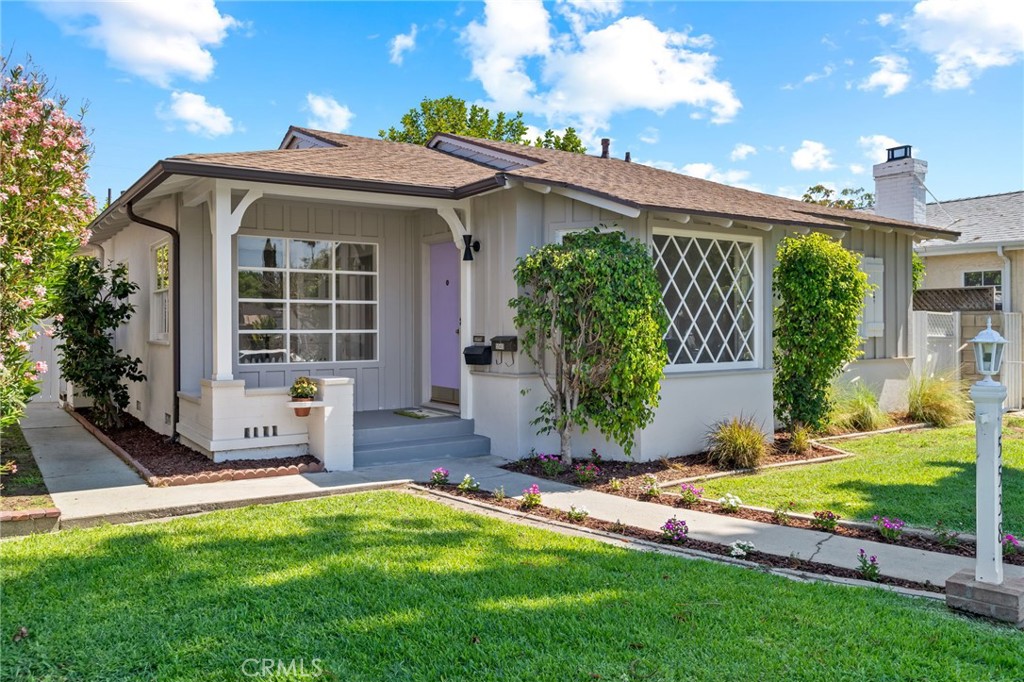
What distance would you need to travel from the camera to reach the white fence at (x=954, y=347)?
12.6 meters

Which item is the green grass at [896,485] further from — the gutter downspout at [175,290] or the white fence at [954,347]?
the gutter downspout at [175,290]

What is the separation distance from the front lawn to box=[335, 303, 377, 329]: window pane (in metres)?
3.60

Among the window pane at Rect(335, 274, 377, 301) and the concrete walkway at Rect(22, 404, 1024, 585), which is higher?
the window pane at Rect(335, 274, 377, 301)

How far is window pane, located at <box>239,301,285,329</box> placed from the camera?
841 centimetres

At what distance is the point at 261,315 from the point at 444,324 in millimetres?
2287

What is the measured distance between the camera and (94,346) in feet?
31.6

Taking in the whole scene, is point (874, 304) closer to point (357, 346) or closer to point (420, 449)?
point (420, 449)

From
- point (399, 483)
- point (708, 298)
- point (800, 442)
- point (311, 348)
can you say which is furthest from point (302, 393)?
point (800, 442)

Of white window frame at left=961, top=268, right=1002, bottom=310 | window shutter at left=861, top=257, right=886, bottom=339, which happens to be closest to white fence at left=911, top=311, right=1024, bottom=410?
white window frame at left=961, top=268, right=1002, bottom=310

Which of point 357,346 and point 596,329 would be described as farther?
point 357,346

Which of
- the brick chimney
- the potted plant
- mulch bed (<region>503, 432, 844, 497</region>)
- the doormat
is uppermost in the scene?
the brick chimney

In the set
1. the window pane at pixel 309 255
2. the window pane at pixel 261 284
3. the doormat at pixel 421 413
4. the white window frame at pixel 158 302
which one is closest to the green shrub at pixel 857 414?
the doormat at pixel 421 413

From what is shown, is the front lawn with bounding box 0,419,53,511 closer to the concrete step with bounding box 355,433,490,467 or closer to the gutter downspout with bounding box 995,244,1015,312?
the concrete step with bounding box 355,433,490,467

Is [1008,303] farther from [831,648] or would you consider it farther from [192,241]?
[192,241]
